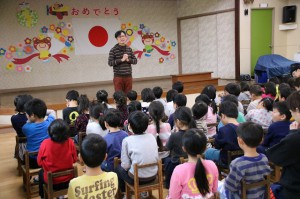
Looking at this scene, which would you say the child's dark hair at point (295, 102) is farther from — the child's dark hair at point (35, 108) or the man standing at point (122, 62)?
the man standing at point (122, 62)

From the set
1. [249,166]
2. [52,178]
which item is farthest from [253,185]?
[52,178]

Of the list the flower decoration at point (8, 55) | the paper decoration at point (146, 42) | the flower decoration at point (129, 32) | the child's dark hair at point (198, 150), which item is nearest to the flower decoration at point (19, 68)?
the flower decoration at point (8, 55)

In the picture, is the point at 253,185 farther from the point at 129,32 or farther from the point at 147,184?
the point at 129,32

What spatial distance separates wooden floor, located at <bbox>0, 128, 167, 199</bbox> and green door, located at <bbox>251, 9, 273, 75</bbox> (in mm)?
6551

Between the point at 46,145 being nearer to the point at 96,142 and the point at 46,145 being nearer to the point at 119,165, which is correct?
the point at 119,165

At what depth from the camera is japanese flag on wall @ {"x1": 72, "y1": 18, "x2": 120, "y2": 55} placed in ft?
28.0

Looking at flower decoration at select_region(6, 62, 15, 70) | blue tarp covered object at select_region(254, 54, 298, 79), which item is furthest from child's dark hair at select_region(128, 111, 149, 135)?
flower decoration at select_region(6, 62, 15, 70)

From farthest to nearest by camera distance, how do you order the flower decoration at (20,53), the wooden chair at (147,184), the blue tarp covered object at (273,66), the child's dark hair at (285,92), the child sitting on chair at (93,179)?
the flower decoration at (20,53), the blue tarp covered object at (273,66), the child's dark hair at (285,92), the wooden chair at (147,184), the child sitting on chair at (93,179)

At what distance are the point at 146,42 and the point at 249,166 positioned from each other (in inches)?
323

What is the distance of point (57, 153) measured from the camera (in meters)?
2.23

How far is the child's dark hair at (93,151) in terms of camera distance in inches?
64.5

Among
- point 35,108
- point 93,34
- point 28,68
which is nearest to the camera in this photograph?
point 35,108

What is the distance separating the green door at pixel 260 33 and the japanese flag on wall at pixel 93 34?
3870mm

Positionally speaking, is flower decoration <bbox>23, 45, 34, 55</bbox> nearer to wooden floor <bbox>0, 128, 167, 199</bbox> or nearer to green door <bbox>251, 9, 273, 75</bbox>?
wooden floor <bbox>0, 128, 167, 199</bbox>
